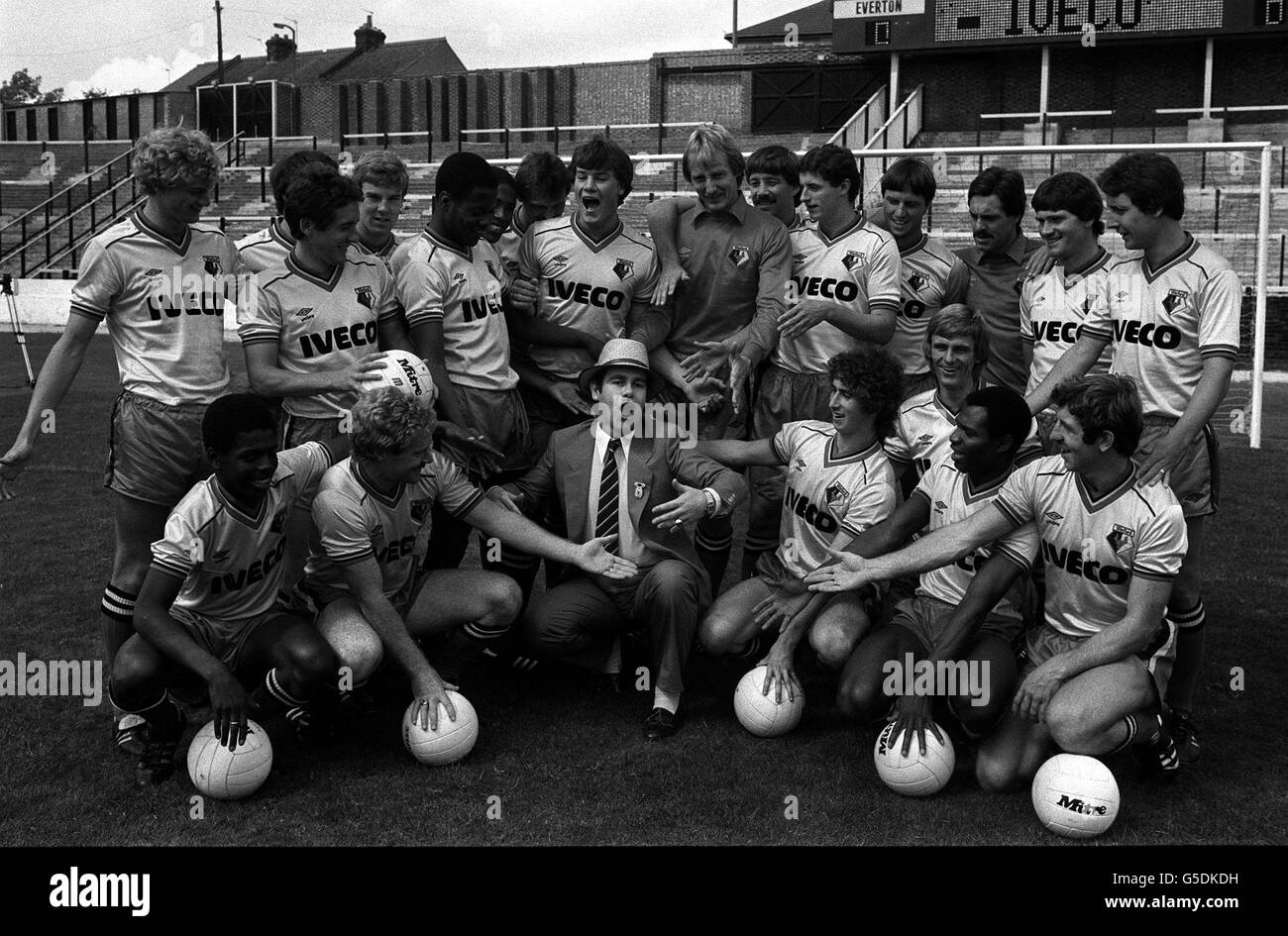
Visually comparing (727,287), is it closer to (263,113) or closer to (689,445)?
(689,445)

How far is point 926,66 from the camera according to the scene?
104 ft

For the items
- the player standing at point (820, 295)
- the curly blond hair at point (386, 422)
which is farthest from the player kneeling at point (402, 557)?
the player standing at point (820, 295)

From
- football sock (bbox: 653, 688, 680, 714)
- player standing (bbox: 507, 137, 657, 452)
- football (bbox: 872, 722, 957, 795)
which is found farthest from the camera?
player standing (bbox: 507, 137, 657, 452)

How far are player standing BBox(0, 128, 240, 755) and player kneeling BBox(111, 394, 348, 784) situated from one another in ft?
0.92

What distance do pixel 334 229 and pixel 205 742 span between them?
203 cm

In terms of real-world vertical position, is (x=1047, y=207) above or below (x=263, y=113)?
below

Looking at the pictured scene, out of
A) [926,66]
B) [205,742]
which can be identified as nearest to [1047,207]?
[205,742]

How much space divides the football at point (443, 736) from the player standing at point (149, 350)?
41.7 inches

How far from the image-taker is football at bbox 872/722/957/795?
14.2 ft

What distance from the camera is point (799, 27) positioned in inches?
1594

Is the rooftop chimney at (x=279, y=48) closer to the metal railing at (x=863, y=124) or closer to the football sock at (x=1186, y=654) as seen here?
the metal railing at (x=863, y=124)

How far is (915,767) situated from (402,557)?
2193 millimetres

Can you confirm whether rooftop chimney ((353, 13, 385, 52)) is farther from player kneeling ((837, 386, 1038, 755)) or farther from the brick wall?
player kneeling ((837, 386, 1038, 755))

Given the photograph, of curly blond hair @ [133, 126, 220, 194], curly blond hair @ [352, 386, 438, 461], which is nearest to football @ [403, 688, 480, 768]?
curly blond hair @ [352, 386, 438, 461]
